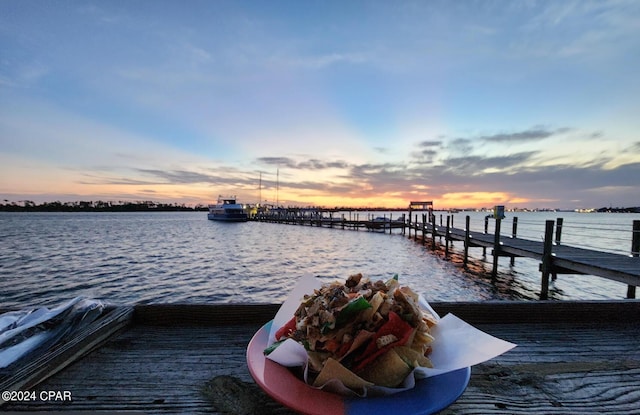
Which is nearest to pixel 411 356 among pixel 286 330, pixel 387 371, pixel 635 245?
pixel 387 371

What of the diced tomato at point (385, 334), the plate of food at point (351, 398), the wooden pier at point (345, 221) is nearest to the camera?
the plate of food at point (351, 398)

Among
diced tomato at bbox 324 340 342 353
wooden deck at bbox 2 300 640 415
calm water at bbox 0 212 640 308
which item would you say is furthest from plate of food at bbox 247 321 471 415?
calm water at bbox 0 212 640 308

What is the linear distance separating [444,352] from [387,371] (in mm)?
297

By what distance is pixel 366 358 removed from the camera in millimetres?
955

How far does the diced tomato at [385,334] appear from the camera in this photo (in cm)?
95

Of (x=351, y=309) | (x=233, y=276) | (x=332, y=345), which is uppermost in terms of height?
(x=351, y=309)

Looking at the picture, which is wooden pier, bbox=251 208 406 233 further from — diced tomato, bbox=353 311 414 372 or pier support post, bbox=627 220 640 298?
diced tomato, bbox=353 311 414 372

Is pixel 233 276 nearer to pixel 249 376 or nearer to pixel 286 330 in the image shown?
pixel 249 376

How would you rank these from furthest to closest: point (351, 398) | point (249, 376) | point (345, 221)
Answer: point (345, 221), point (249, 376), point (351, 398)

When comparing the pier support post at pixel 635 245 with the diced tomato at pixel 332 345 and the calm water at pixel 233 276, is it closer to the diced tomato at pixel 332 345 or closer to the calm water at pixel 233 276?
the calm water at pixel 233 276

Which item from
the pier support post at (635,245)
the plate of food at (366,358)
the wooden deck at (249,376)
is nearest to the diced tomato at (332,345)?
the plate of food at (366,358)

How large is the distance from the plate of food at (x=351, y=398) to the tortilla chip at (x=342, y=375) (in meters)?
0.04

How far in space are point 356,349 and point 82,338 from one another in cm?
148

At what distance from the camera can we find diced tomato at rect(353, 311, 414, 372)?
3.11ft
